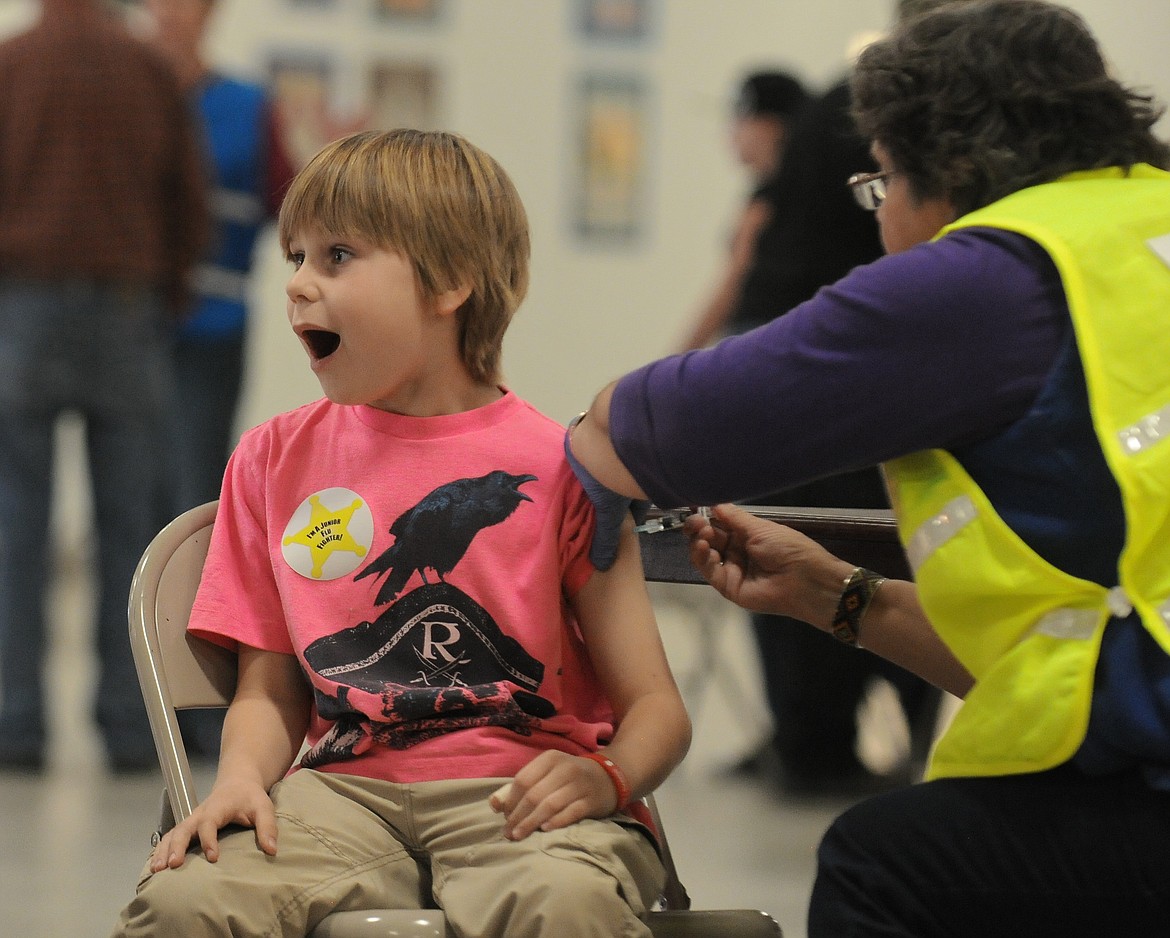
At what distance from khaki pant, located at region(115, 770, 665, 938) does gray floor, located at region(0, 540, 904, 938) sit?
132 centimetres

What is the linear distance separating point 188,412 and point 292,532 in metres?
2.47

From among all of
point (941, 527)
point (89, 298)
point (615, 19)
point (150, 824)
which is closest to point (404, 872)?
→ point (941, 527)

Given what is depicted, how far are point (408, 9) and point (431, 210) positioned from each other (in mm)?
5339

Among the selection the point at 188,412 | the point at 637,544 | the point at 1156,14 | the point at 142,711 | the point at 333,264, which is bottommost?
the point at 142,711

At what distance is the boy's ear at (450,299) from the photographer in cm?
151

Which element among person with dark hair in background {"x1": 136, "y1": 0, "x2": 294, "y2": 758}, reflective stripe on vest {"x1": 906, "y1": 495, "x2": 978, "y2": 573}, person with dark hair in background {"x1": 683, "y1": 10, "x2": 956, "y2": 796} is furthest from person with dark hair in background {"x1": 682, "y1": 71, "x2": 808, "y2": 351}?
reflective stripe on vest {"x1": 906, "y1": 495, "x2": 978, "y2": 573}

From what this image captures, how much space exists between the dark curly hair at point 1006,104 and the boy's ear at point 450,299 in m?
0.45

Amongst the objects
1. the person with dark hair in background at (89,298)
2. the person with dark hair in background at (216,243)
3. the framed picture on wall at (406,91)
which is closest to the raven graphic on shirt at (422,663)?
the person with dark hair in background at (89,298)

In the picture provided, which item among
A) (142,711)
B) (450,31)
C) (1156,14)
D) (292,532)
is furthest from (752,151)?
(292,532)

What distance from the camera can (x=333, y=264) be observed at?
1.48 metres

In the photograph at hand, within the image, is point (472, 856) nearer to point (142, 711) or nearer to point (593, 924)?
point (593, 924)

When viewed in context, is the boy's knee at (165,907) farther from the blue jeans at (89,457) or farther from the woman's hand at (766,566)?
the blue jeans at (89,457)

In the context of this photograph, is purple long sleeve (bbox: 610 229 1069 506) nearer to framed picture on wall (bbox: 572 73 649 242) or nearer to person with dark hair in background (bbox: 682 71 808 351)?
person with dark hair in background (bbox: 682 71 808 351)

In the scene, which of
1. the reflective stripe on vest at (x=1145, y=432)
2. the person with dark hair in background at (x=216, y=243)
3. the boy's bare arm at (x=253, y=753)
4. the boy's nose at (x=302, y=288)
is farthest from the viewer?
the person with dark hair in background at (x=216, y=243)
